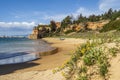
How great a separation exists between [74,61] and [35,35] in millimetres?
112847

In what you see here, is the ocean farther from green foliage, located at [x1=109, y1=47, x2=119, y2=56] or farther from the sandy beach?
green foliage, located at [x1=109, y1=47, x2=119, y2=56]

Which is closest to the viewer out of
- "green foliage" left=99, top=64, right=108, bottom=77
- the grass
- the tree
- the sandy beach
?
"green foliage" left=99, top=64, right=108, bottom=77

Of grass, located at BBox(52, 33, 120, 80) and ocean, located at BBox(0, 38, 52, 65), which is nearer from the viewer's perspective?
grass, located at BBox(52, 33, 120, 80)

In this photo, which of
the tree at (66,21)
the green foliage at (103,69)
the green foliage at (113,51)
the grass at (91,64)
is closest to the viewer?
the green foliage at (103,69)

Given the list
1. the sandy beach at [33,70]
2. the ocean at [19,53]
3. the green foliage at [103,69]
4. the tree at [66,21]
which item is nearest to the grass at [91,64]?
the green foliage at [103,69]

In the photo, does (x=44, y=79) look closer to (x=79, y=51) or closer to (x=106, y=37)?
(x=79, y=51)

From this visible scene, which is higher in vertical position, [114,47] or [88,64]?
[114,47]

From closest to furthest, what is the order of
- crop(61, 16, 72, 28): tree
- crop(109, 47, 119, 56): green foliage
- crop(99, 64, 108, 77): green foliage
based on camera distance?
crop(99, 64, 108, 77): green foliage
crop(109, 47, 119, 56): green foliage
crop(61, 16, 72, 28): tree

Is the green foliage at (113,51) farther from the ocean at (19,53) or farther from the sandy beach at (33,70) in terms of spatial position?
the ocean at (19,53)

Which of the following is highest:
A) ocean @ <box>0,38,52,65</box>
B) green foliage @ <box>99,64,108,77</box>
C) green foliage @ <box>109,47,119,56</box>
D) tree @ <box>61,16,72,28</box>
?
tree @ <box>61,16,72,28</box>

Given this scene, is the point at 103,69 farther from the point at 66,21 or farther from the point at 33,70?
the point at 66,21

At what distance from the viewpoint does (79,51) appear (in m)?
8.31

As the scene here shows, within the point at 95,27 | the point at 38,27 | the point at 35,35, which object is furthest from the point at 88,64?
the point at 38,27

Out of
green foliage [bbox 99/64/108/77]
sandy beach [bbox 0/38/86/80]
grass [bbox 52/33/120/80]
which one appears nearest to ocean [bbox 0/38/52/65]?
sandy beach [bbox 0/38/86/80]
